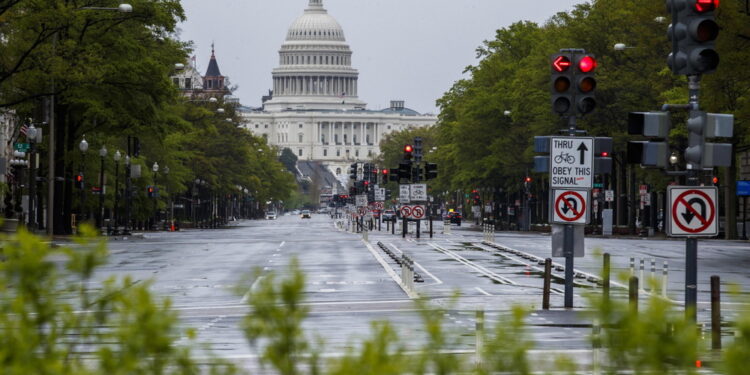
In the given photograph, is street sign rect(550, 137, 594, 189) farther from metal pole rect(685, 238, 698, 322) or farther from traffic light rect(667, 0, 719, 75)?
traffic light rect(667, 0, 719, 75)

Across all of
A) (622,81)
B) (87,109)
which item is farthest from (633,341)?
(622,81)

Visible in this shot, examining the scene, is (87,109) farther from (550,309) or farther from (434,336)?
(434,336)

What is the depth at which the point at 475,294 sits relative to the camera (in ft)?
108

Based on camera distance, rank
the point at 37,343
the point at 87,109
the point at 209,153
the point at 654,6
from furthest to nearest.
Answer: the point at 209,153 < the point at 87,109 < the point at 654,6 < the point at 37,343

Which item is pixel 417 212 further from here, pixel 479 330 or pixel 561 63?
pixel 479 330

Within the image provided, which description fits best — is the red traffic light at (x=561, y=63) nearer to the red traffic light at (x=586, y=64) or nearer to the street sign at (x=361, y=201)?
the red traffic light at (x=586, y=64)

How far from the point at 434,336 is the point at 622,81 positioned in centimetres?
7858

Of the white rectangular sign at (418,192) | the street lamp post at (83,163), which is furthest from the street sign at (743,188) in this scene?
the street lamp post at (83,163)

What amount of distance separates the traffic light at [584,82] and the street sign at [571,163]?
668mm

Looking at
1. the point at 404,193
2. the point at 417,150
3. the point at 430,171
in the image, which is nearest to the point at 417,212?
the point at 404,193

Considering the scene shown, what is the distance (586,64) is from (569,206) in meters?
Answer: 2.64

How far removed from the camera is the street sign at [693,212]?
19.5 meters

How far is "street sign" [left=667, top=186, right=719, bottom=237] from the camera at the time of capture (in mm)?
19484

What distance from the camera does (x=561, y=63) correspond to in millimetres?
27031
